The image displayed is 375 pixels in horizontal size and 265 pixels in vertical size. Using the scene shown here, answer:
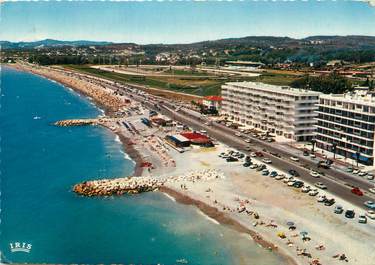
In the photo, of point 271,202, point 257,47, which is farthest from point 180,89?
point 257,47

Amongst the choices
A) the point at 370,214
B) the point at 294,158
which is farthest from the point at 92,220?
the point at 294,158

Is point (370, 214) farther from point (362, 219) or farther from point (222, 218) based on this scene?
point (222, 218)

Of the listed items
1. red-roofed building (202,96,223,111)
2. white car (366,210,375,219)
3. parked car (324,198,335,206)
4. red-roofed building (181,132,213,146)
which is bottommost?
white car (366,210,375,219)

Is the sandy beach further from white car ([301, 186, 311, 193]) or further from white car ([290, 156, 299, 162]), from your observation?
white car ([290, 156, 299, 162])

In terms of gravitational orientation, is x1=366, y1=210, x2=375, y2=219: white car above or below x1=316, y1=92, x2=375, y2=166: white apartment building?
below

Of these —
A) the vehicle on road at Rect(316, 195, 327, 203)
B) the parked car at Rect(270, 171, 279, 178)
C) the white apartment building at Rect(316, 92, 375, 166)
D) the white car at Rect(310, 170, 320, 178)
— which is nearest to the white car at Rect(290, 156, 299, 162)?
the white apartment building at Rect(316, 92, 375, 166)
